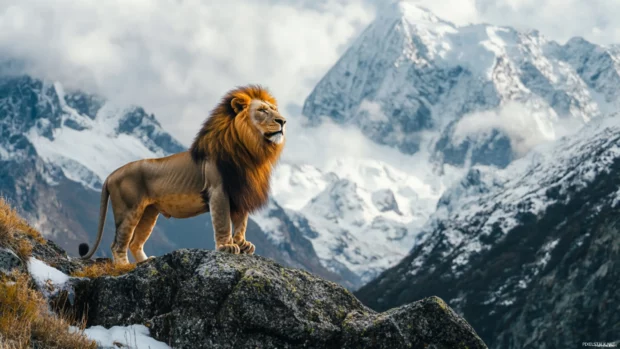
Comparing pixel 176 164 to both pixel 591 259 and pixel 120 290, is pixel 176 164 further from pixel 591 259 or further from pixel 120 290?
pixel 591 259

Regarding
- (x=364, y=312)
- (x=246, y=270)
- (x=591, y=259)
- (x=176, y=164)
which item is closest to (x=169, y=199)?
(x=176, y=164)

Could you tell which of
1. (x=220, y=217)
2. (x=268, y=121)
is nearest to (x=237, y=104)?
(x=268, y=121)

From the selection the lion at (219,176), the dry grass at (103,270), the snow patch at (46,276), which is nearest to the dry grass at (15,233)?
the snow patch at (46,276)

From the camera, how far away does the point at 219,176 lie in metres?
13.6

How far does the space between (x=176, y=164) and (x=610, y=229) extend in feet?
590

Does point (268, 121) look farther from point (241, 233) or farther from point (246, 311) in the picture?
point (246, 311)

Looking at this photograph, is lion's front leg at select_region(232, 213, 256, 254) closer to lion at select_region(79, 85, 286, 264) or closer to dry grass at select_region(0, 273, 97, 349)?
lion at select_region(79, 85, 286, 264)

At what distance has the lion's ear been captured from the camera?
46.7ft

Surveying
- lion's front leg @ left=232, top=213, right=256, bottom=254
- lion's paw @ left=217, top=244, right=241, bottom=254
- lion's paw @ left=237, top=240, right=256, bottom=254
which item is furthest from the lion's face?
lion's paw @ left=217, top=244, right=241, bottom=254

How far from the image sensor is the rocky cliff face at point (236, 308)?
10.8 meters

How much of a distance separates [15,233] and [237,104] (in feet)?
13.7

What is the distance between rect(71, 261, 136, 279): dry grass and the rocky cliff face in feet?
1.47

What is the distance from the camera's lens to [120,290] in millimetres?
11922

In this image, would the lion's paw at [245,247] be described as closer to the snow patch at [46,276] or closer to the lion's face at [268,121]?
the lion's face at [268,121]
